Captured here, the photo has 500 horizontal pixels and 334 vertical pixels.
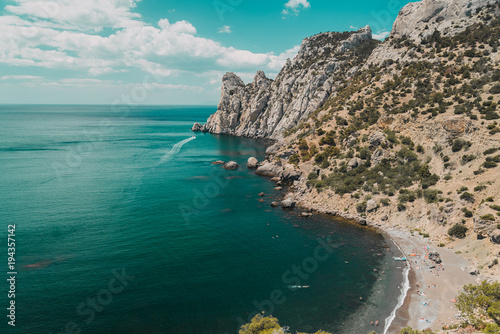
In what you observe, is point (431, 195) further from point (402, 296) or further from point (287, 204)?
point (287, 204)

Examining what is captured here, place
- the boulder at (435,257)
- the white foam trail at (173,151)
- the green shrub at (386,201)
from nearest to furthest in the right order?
1. the boulder at (435,257)
2. the green shrub at (386,201)
3. the white foam trail at (173,151)

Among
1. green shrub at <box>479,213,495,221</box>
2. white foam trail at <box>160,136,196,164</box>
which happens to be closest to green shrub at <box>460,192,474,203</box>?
green shrub at <box>479,213,495,221</box>

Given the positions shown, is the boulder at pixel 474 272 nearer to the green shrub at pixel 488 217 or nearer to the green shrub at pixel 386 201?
the green shrub at pixel 488 217

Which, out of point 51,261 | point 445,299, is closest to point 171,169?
point 51,261

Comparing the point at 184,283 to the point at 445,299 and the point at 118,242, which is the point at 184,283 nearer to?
the point at 118,242

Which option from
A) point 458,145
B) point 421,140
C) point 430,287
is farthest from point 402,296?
point 421,140

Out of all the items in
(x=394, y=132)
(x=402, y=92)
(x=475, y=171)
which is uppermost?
(x=402, y=92)

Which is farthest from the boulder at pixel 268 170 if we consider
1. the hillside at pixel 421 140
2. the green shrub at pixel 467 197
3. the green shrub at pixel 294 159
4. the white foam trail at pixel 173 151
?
the green shrub at pixel 467 197
